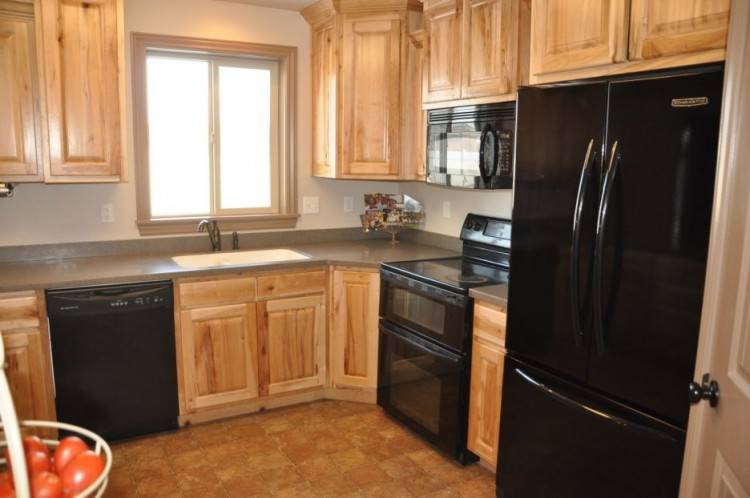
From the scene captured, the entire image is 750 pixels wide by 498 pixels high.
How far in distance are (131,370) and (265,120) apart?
183cm

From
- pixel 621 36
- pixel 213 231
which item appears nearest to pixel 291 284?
pixel 213 231

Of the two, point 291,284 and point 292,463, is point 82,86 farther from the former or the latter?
point 292,463

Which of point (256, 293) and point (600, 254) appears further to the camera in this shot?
point (256, 293)

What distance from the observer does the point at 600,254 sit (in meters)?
2.00

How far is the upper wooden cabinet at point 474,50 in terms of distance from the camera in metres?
2.73

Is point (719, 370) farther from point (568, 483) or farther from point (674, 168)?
point (568, 483)

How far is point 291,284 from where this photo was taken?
346 centimetres

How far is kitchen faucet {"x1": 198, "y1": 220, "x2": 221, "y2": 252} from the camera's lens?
3668 millimetres

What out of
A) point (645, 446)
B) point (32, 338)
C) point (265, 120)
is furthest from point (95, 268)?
point (645, 446)

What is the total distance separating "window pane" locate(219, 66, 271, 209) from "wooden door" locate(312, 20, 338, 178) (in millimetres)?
324

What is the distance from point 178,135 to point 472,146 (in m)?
1.89

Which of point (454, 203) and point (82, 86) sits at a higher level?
point (82, 86)

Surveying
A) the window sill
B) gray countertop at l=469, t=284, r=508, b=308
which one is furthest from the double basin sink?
gray countertop at l=469, t=284, r=508, b=308

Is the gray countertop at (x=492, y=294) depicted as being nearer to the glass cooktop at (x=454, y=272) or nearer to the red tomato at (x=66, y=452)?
the glass cooktop at (x=454, y=272)
